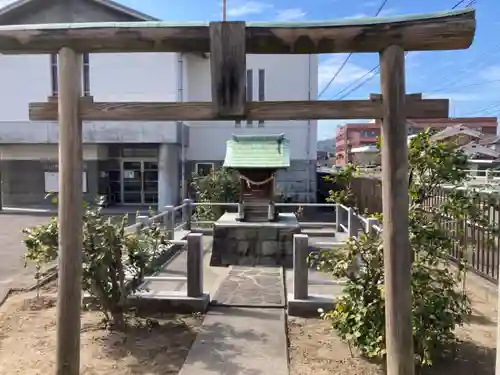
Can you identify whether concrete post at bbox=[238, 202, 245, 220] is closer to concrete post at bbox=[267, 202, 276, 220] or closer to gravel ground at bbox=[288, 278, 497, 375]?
concrete post at bbox=[267, 202, 276, 220]

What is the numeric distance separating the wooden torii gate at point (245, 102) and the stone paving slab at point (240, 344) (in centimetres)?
118

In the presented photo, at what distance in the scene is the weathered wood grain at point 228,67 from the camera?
3.33 meters

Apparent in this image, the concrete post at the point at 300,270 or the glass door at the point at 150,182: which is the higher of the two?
the glass door at the point at 150,182

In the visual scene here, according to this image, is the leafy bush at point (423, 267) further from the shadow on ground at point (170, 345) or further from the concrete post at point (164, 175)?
the concrete post at point (164, 175)

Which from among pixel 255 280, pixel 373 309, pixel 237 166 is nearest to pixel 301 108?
pixel 373 309

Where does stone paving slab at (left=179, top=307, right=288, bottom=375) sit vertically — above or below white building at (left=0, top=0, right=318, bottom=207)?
below

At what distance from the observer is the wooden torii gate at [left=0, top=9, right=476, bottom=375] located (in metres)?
3.30

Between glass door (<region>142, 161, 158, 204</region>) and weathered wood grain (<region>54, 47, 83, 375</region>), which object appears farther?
glass door (<region>142, 161, 158, 204</region>)

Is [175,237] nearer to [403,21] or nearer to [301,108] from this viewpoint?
[301,108]

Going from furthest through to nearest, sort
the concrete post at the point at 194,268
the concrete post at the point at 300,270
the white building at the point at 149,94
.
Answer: the white building at the point at 149,94, the concrete post at the point at 194,268, the concrete post at the point at 300,270

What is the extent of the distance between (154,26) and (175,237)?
284 inches

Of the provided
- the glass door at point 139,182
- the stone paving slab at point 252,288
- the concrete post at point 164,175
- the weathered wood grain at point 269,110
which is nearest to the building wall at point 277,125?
the concrete post at point 164,175

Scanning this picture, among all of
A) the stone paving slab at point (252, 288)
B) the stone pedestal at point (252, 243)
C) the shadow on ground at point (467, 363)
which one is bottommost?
the shadow on ground at point (467, 363)

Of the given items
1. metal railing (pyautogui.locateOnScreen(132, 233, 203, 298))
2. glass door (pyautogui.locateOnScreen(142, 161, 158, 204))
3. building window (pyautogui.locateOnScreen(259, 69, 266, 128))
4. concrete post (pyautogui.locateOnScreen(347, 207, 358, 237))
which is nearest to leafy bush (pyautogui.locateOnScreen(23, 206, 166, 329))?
metal railing (pyautogui.locateOnScreen(132, 233, 203, 298))
